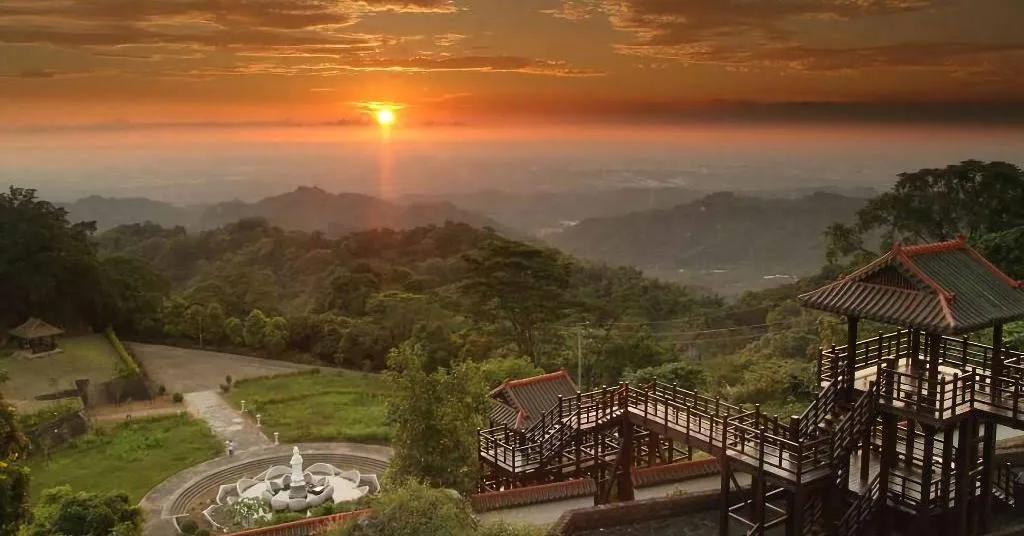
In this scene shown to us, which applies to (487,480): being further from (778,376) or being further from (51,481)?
(51,481)

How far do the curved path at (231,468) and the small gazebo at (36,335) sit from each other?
1614 cm

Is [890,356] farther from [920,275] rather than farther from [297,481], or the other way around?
[297,481]

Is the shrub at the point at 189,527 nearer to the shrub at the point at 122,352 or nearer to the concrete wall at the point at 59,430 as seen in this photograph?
the concrete wall at the point at 59,430

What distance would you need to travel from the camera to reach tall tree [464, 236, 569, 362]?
30.8 meters

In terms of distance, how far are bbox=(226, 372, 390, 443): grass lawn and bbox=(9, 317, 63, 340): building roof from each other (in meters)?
9.63

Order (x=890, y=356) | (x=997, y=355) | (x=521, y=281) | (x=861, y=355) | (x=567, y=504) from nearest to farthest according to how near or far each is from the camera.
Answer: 1. (x=997, y=355)
2. (x=890, y=356)
3. (x=861, y=355)
4. (x=567, y=504)
5. (x=521, y=281)

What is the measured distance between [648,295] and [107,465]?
87.1 feet

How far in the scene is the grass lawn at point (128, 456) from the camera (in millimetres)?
22781

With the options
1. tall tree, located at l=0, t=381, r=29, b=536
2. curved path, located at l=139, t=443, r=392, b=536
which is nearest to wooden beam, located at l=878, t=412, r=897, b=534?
tall tree, located at l=0, t=381, r=29, b=536

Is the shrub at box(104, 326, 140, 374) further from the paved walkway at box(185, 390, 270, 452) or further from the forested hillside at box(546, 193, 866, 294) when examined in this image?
the forested hillside at box(546, 193, 866, 294)

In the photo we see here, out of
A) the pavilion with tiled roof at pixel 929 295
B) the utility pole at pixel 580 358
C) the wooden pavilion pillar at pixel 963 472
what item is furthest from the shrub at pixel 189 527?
the wooden pavilion pillar at pixel 963 472

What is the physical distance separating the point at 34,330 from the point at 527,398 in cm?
2652

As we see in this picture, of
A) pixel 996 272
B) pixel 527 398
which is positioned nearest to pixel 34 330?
pixel 527 398

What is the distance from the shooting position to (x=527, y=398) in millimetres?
18797
